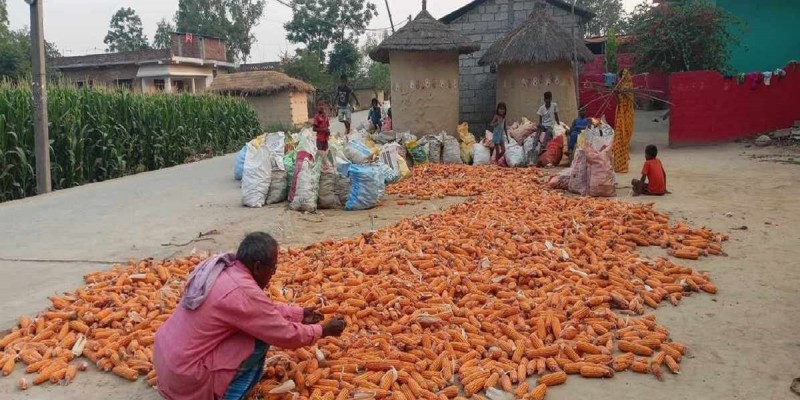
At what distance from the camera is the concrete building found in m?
16.7

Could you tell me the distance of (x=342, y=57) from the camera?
42.2 m

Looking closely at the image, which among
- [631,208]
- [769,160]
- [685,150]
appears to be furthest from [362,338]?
[685,150]

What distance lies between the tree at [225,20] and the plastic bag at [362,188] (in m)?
41.8

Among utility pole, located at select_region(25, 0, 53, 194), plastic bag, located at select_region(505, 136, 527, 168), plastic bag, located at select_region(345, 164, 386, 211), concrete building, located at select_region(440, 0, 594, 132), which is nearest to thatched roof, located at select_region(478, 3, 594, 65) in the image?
concrete building, located at select_region(440, 0, 594, 132)

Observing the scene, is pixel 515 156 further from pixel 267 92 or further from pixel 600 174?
pixel 267 92

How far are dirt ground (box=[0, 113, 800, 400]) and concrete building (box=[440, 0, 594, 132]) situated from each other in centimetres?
605

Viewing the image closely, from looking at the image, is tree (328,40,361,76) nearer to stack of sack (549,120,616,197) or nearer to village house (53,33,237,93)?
village house (53,33,237,93)

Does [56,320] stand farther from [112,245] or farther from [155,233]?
[155,233]

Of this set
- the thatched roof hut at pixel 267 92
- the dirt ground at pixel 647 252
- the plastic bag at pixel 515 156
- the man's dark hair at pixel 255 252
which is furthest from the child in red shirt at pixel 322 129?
the thatched roof hut at pixel 267 92

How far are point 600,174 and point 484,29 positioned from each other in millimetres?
9349

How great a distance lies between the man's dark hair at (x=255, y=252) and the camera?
2.89 metres

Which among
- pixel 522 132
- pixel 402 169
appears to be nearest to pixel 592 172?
pixel 402 169

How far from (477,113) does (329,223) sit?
10396 millimetres

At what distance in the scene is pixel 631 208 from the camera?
23.9 feet
